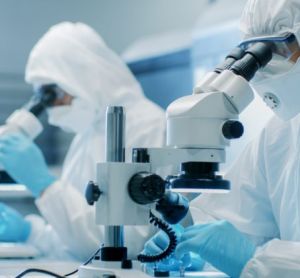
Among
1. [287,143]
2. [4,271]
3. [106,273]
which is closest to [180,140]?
[106,273]

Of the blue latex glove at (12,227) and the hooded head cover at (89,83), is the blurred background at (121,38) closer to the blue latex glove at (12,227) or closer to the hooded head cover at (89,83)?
the hooded head cover at (89,83)

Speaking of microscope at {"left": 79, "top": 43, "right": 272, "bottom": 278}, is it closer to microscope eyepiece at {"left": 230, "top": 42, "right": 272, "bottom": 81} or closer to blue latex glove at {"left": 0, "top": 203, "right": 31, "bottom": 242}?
microscope eyepiece at {"left": 230, "top": 42, "right": 272, "bottom": 81}

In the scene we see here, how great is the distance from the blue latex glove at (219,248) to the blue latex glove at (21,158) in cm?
113

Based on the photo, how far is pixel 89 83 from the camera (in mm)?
2516

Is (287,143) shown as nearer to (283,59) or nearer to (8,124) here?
(283,59)

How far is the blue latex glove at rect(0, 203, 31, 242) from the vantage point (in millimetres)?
2447

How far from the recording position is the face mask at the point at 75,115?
2.52 meters

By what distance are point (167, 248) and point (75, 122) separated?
135cm

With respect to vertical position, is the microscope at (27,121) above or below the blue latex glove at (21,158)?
above

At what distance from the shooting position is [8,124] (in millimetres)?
2447

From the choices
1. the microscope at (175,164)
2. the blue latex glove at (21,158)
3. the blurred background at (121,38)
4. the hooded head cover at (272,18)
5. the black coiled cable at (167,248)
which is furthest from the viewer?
the blurred background at (121,38)

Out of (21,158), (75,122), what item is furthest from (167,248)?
(75,122)

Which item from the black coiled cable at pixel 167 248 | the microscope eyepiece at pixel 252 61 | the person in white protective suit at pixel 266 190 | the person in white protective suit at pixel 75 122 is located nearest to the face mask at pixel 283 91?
the person in white protective suit at pixel 266 190

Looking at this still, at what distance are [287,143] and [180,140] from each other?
0.52 meters
